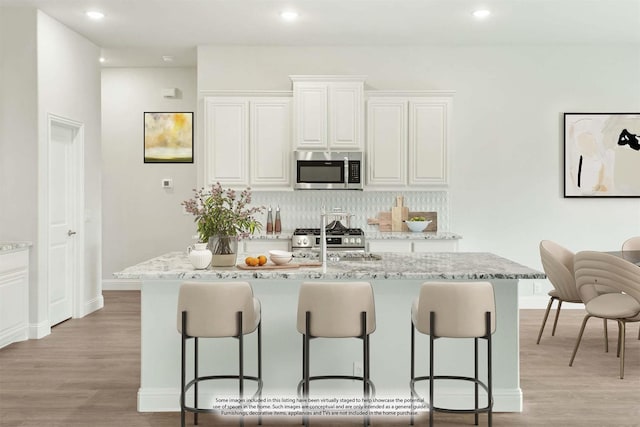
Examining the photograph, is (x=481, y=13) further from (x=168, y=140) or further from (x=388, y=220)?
(x=168, y=140)

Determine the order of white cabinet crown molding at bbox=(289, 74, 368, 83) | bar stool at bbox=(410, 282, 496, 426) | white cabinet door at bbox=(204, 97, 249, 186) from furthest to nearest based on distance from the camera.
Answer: white cabinet door at bbox=(204, 97, 249, 186) < white cabinet crown molding at bbox=(289, 74, 368, 83) < bar stool at bbox=(410, 282, 496, 426)

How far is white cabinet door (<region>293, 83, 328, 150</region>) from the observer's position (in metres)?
6.23

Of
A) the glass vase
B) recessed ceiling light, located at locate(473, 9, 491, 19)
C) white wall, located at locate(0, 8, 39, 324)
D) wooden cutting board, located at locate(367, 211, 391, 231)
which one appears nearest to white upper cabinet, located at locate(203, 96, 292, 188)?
wooden cutting board, located at locate(367, 211, 391, 231)

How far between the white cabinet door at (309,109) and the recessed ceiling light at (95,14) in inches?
79.4

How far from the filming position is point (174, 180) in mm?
7996

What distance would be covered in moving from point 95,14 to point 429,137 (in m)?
3.54

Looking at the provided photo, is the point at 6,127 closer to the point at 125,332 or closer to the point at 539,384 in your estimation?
the point at 125,332

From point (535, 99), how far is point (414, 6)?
7.32 ft

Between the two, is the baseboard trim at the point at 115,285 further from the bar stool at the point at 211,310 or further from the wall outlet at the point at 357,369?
the bar stool at the point at 211,310

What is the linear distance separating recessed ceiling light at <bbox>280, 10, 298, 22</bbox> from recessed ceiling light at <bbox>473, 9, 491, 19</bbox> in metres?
1.69

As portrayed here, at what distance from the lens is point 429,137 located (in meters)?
6.31

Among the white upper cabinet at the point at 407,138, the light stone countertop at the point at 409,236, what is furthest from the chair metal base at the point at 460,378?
the white upper cabinet at the point at 407,138

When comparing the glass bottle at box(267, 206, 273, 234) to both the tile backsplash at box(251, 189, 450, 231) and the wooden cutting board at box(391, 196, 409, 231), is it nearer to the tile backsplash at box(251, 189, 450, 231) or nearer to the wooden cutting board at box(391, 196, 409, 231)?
the tile backsplash at box(251, 189, 450, 231)

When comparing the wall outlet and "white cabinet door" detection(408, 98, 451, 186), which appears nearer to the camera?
the wall outlet
